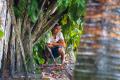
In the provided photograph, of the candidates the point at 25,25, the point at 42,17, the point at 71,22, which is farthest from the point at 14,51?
the point at 71,22

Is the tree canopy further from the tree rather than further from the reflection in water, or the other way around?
the reflection in water

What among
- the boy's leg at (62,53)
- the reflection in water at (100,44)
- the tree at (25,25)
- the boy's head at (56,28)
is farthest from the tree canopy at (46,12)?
the reflection in water at (100,44)

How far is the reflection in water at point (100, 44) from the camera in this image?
333cm

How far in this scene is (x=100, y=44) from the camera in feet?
11.0

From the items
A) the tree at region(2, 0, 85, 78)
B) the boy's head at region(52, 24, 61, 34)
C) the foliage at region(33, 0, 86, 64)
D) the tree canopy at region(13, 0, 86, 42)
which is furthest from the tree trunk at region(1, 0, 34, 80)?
the boy's head at region(52, 24, 61, 34)

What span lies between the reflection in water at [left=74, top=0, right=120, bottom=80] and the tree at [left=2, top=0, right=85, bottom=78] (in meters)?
6.52

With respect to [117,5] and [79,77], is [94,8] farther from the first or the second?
[79,77]

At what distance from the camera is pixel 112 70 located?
10.9 feet

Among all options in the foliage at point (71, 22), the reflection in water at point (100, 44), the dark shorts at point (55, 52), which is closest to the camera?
the reflection in water at point (100, 44)

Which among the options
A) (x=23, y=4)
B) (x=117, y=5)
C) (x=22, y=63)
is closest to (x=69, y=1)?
(x=23, y=4)

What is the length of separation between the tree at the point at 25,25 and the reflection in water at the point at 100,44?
6.52 meters

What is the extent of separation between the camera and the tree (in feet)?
33.4

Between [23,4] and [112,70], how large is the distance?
7.20 m

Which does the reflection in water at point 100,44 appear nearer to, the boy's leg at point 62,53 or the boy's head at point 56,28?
the boy's head at point 56,28
